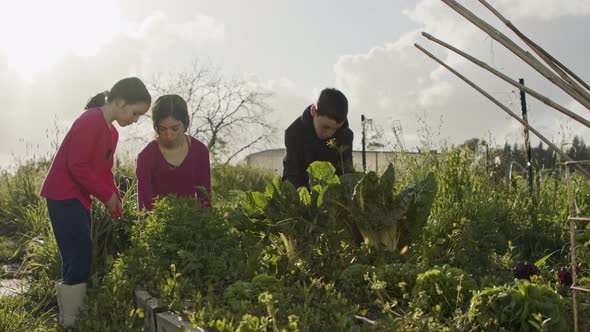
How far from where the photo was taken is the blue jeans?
3559 millimetres

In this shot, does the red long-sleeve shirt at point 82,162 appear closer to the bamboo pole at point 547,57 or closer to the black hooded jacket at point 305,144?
the black hooded jacket at point 305,144

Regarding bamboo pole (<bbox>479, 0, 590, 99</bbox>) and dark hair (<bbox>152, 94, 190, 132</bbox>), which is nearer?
bamboo pole (<bbox>479, 0, 590, 99</bbox>)

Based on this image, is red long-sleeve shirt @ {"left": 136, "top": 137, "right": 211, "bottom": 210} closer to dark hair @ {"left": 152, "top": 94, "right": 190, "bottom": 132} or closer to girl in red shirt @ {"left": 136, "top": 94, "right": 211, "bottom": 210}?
girl in red shirt @ {"left": 136, "top": 94, "right": 211, "bottom": 210}

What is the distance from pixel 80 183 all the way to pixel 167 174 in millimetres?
776

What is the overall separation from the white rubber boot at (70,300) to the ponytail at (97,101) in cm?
124

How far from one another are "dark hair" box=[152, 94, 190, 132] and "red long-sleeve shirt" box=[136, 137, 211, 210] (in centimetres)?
33

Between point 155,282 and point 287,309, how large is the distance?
1.00 metres

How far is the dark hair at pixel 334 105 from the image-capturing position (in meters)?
3.91

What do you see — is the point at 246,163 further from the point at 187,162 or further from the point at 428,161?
the point at 187,162

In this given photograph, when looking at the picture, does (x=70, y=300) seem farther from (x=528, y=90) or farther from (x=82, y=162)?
(x=528, y=90)

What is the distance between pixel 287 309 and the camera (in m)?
2.60

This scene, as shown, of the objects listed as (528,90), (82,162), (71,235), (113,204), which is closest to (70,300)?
(71,235)

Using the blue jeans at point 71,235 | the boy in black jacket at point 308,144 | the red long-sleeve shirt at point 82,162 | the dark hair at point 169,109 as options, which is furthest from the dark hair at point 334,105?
the blue jeans at point 71,235

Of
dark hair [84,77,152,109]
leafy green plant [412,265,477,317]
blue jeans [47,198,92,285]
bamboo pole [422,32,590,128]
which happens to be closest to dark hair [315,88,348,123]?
dark hair [84,77,152,109]
